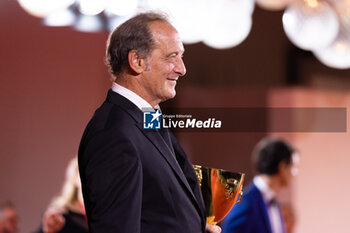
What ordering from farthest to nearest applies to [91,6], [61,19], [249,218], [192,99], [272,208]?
[192,99], [61,19], [91,6], [272,208], [249,218]

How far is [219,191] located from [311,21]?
1.82 m

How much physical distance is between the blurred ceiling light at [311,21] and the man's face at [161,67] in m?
1.81

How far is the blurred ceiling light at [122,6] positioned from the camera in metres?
3.35

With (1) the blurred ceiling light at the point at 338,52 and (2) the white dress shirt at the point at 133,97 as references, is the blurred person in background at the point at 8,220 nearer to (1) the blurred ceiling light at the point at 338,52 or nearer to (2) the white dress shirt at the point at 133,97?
(1) the blurred ceiling light at the point at 338,52

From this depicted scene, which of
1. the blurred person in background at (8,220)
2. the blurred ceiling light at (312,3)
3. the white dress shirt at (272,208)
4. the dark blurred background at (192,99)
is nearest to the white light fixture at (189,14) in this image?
the blurred ceiling light at (312,3)

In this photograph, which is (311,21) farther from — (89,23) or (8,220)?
(8,220)

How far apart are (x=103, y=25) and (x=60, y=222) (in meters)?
1.18

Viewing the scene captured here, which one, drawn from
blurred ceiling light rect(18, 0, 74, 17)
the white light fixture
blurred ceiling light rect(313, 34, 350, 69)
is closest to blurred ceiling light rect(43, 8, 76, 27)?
blurred ceiling light rect(18, 0, 74, 17)

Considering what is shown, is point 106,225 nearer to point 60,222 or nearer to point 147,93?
point 147,93

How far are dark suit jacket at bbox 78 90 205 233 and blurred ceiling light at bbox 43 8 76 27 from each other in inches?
95.3

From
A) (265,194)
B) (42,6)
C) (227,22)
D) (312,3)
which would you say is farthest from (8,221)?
(312,3)

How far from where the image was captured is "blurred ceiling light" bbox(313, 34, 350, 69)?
129 inches

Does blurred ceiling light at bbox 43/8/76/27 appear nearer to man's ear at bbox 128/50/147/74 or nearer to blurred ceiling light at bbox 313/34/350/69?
blurred ceiling light at bbox 313/34/350/69

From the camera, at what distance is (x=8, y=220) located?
3305mm
